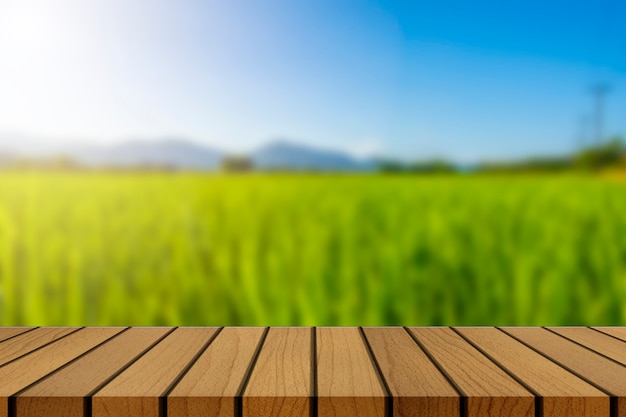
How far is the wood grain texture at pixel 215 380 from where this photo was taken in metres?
0.93

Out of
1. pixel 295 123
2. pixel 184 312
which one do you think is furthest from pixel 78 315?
pixel 295 123

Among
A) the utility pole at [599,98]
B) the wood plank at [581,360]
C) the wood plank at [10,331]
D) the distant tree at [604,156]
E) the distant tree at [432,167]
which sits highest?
the utility pole at [599,98]

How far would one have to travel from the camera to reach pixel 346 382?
1021mm

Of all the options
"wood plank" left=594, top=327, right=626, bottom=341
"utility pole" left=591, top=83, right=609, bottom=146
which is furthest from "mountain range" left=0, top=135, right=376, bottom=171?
"wood plank" left=594, top=327, right=626, bottom=341

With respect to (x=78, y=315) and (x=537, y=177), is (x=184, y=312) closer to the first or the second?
(x=78, y=315)

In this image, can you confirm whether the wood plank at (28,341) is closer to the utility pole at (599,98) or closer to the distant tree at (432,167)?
the distant tree at (432,167)

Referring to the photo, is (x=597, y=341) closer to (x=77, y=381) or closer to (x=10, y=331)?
(x=77, y=381)

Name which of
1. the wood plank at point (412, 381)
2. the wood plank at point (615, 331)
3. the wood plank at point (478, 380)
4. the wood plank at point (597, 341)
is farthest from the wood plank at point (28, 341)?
the wood plank at point (615, 331)

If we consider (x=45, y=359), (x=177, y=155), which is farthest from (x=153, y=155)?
(x=45, y=359)

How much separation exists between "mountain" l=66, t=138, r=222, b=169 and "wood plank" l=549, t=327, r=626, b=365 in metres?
1.15

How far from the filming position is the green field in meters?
1.83

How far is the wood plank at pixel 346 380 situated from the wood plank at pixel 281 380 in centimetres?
3

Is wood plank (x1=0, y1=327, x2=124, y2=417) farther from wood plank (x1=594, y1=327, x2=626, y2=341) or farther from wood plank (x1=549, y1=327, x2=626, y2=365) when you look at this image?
wood plank (x1=594, y1=327, x2=626, y2=341)

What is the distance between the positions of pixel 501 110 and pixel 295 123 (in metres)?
0.66
